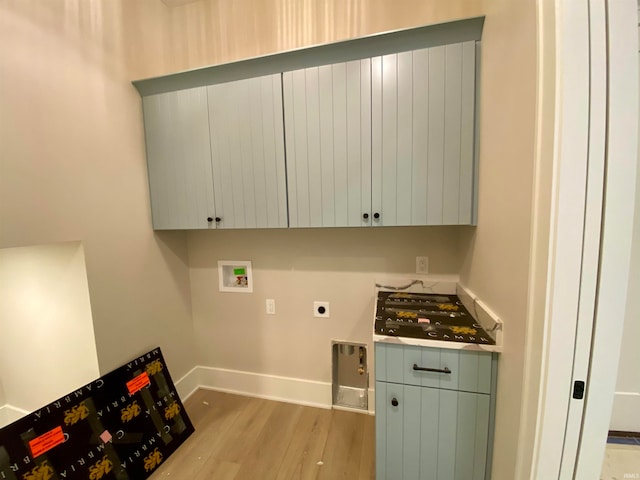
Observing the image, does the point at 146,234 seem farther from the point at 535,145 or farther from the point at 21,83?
the point at 535,145

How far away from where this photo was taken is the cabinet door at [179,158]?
5.16ft

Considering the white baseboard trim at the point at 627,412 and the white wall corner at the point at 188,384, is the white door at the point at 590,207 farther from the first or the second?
the white wall corner at the point at 188,384

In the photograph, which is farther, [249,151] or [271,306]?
[271,306]

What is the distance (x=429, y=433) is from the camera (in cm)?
114

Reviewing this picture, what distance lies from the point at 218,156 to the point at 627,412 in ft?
9.49

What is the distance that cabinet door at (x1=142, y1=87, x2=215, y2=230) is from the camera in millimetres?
1574

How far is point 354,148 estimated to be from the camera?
1369mm

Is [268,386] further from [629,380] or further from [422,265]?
[629,380]

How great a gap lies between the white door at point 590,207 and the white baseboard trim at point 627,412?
3.96 ft

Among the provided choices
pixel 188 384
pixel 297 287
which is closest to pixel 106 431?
pixel 188 384

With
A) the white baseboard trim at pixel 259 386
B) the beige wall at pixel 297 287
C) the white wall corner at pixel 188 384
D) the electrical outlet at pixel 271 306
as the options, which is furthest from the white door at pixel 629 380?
the white wall corner at pixel 188 384

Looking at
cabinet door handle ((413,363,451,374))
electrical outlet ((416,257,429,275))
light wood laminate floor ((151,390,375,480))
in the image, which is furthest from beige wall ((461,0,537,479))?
light wood laminate floor ((151,390,375,480))

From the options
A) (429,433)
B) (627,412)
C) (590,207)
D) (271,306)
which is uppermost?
(590,207)

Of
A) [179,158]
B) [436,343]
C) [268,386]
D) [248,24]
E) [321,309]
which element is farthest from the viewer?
[268,386]
